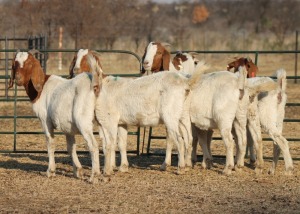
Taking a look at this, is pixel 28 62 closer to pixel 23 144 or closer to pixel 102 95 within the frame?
pixel 102 95

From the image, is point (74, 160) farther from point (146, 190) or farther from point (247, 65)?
point (247, 65)

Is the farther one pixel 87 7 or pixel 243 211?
pixel 87 7

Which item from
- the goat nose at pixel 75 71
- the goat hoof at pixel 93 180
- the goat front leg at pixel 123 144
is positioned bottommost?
the goat hoof at pixel 93 180

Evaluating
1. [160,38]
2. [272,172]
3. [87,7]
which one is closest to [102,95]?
[272,172]

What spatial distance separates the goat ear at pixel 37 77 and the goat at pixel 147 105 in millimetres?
971

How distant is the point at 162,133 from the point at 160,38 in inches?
1453

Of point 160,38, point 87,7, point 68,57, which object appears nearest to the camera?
point 68,57

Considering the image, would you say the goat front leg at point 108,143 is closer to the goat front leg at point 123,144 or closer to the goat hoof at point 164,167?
the goat front leg at point 123,144

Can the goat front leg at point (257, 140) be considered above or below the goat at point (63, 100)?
below

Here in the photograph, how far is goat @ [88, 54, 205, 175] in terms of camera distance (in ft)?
43.1

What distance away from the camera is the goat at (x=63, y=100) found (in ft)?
41.0

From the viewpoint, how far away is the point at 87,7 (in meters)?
38.1

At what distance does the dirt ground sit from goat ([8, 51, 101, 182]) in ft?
1.86

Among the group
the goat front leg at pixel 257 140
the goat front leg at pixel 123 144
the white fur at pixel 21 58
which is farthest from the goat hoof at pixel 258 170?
the white fur at pixel 21 58
